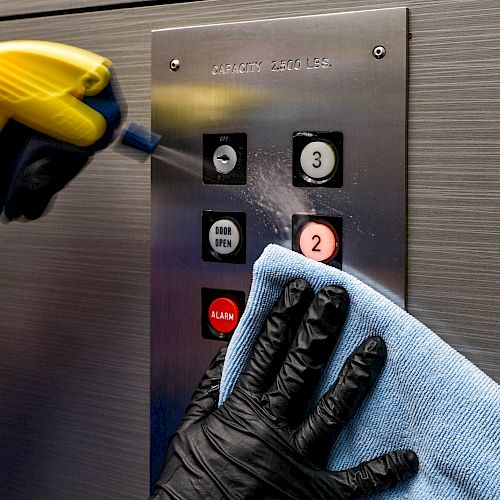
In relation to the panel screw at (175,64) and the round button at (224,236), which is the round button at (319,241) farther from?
the panel screw at (175,64)

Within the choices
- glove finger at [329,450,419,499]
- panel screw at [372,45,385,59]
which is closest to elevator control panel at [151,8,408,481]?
panel screw at [372,45,385,59]

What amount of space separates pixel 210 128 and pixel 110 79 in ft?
0.35

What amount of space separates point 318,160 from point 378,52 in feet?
0.30

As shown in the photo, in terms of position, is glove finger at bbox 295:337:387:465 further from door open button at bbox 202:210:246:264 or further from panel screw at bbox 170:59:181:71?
panel screw at bbox 170:59:181:71

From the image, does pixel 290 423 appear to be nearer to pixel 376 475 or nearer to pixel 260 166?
pixel 376 475

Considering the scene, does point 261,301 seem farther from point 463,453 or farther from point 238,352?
point 463,453

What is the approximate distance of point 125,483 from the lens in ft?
2.14

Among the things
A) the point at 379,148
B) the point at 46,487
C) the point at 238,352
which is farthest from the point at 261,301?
the point at 46,487

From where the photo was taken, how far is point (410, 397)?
50 cm

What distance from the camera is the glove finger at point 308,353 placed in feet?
1.69

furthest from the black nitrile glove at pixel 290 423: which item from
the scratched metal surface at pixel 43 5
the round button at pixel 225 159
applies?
the scratched metal surface at pixel 43 5

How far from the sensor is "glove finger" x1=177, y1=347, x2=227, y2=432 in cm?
59

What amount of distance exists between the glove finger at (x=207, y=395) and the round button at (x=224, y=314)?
19 mm

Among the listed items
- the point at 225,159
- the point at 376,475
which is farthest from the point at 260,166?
the point at 376,475
